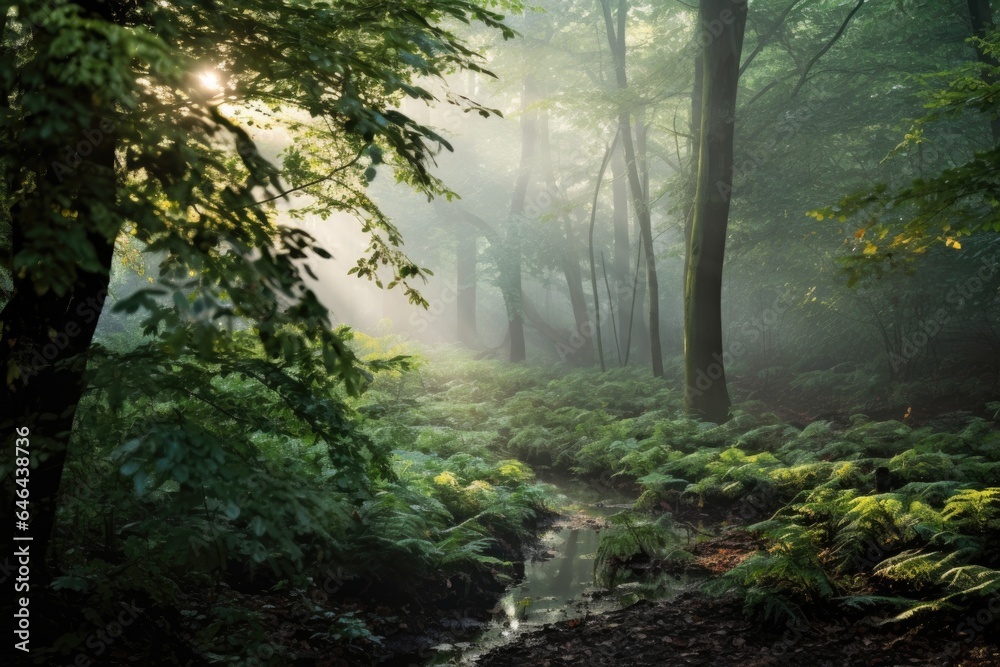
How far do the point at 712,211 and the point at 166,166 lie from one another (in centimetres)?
1050

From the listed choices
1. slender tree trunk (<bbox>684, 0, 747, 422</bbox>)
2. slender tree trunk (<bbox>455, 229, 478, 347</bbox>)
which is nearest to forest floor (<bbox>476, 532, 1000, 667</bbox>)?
slender tree trunk (<bbox>684, 0, 747, 422</bbox>)

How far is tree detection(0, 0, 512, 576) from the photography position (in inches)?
85.0

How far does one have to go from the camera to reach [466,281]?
3772cm

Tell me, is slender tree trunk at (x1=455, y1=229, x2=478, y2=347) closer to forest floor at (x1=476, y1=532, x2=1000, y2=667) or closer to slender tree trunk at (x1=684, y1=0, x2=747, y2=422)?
slender tree trunk at (x1=684, y1=0, x2=747, y2=422)

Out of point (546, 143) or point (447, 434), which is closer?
point (447, 434)

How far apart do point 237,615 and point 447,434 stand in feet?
23.0

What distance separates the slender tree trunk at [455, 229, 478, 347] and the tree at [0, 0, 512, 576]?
33.5 m

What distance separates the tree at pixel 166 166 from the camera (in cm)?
216

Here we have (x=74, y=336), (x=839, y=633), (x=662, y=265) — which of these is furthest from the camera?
(x=662, y=265)

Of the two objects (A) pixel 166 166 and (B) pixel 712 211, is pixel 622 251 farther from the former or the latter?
(A) pixel 166 166

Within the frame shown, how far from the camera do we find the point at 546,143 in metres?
32.0

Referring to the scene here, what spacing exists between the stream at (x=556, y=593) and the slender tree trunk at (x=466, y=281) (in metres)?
29.3

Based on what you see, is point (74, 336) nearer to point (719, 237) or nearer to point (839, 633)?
point (839, 633)

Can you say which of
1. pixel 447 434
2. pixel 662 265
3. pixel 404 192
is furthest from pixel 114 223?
pixel 662 265
